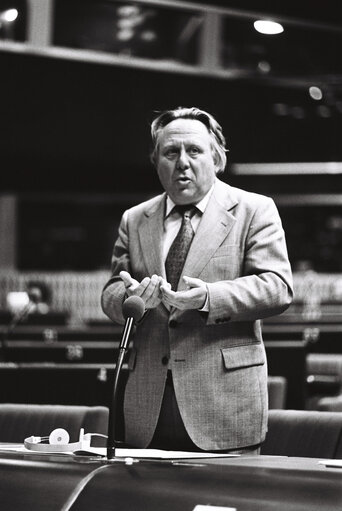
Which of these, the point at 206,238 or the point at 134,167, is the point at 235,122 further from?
the point at 206,238

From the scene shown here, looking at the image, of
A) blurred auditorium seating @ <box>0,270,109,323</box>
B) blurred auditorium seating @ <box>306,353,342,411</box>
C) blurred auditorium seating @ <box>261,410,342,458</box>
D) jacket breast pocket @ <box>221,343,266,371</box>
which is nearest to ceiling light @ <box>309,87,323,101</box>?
blurred auditorium seating @ <box>0,270,109,323</box>

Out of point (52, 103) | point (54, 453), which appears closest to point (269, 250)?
point (54, 453)

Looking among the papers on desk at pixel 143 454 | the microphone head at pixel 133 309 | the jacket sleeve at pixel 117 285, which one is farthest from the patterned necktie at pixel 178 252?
the papers on desk at pixel 143 454

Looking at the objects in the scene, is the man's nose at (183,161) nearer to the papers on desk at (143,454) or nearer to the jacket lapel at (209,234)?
the jacket lapel at (209,234)

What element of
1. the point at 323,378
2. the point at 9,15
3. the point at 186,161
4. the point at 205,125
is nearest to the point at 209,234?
the point at 186,161

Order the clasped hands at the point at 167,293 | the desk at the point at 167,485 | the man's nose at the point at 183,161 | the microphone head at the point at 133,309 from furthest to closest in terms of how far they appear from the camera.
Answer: the man's nose at the point at 183,161, the clasped hands at the point at 167,293, the microphone head at the point at 133,309, the desk at the point at 167,485

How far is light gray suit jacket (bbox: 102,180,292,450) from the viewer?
2.57 meters

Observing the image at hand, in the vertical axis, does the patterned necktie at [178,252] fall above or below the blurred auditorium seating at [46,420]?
above

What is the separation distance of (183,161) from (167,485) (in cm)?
101

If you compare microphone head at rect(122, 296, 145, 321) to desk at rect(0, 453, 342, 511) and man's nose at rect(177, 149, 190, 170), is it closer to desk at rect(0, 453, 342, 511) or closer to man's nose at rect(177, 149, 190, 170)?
desk at rect(0, 453, 342, 511)

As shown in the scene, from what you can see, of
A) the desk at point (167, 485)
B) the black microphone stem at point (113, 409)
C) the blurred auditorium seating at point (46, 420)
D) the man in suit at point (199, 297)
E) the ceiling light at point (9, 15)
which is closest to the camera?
the desk at point (167, 485)

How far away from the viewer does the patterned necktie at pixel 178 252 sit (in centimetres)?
270

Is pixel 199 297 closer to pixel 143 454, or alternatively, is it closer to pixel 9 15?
pixel 143 454

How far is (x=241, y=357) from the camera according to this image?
2.60m
